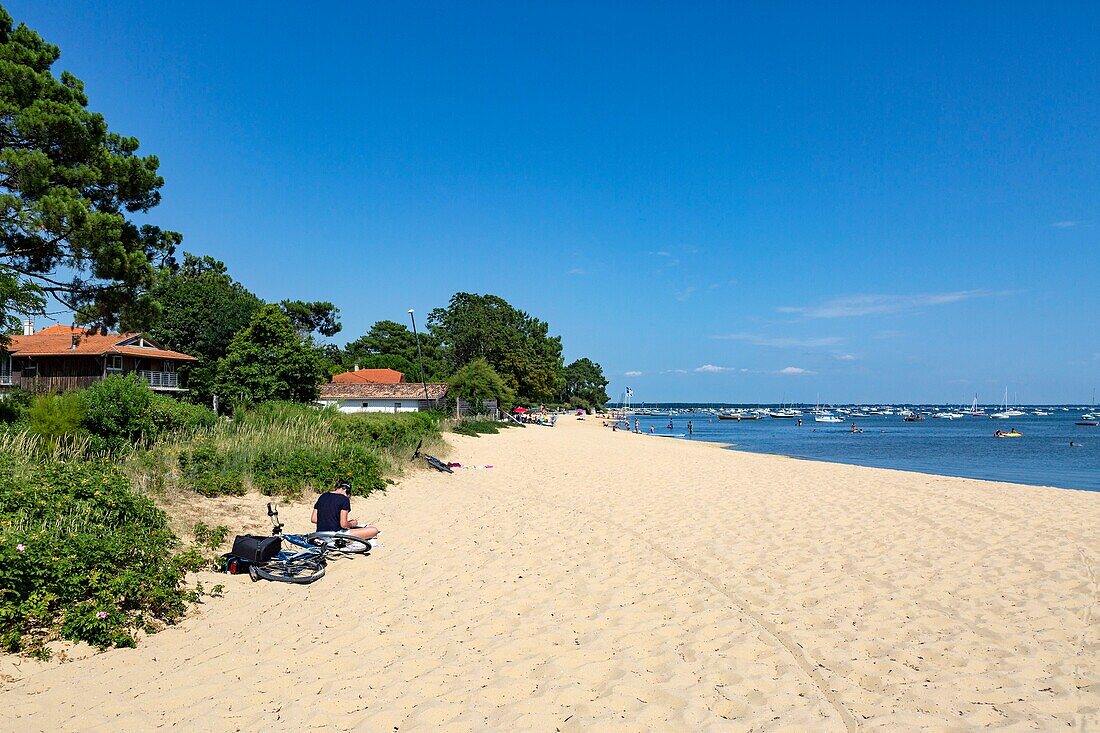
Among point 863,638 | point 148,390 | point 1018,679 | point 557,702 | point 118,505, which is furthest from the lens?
point 148,390

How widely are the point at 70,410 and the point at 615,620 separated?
36.7 feet

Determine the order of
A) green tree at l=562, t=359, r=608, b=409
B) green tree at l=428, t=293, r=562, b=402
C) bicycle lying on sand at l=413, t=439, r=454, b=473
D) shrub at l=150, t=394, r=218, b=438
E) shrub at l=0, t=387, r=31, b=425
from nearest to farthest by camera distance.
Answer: shrub at l=150, t=394, r=218, b=438 < shrub at l=0, t=387, r=31, b=425 < bicycle lying on sand at l=413, t=439, r=454, b=473 < green tree at l=428, t=293, r=562, b=402 < green tree at l=562, t=359, r=608, b=409

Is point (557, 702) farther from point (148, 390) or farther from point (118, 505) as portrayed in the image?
point (148, 390)

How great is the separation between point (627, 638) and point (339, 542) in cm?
441

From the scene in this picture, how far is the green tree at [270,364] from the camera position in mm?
34469

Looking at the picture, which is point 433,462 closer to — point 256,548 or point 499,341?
point 256,548

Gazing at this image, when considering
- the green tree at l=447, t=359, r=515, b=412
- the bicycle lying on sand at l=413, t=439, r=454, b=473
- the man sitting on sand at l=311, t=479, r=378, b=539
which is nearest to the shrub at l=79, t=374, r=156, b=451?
the man sitting on sand at l=311, t=479, r=378, b=539

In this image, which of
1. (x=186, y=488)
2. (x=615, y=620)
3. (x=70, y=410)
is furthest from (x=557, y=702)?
(x=70, y=410)

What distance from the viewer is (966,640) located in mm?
6082

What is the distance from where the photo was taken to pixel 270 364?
34.9 metres

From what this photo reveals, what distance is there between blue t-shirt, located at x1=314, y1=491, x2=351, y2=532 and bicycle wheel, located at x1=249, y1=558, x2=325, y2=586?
1.02 m

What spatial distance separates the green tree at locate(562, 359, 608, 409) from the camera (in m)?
150

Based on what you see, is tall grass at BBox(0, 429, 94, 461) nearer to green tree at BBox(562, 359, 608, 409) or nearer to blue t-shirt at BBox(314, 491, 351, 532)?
blue t-shirt at BBox(314, 491, 351, 532)

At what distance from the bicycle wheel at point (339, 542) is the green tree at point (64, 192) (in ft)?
35.3
